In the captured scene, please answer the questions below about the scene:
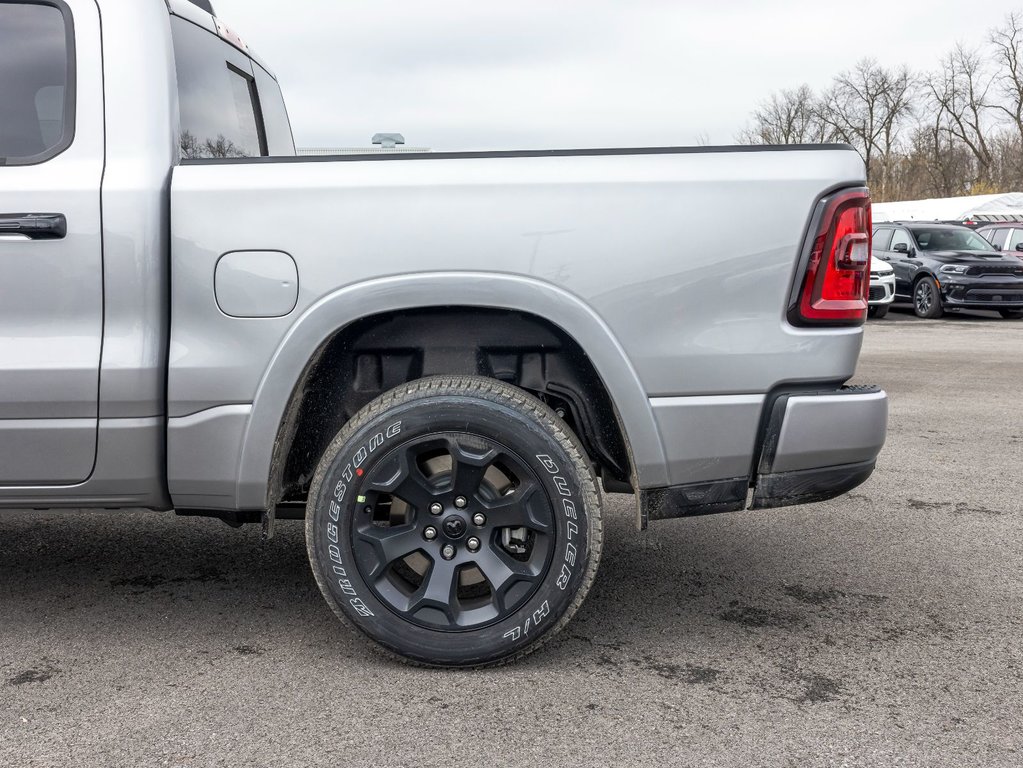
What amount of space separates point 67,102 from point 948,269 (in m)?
17.2

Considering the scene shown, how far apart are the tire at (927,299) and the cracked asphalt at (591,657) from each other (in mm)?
14135

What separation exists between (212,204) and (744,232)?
1.45 meters

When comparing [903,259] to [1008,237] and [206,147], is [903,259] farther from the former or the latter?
[206,147]

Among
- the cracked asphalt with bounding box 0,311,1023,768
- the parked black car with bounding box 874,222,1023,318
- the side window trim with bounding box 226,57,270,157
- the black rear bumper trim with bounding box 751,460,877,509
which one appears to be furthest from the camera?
the parked black car with bounding box 874,222,1023,318

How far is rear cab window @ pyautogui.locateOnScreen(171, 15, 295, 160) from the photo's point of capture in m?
3.24

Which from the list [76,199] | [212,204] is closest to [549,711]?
[212,204]

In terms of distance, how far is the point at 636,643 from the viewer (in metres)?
3.20

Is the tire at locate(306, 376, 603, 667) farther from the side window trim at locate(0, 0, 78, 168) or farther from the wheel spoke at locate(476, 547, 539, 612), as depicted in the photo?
the side window trim at locate(0, 0, 78, 168)

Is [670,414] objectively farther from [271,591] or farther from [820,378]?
[271,591]

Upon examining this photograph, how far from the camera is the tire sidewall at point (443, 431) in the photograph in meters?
2.89

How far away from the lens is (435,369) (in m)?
3.21

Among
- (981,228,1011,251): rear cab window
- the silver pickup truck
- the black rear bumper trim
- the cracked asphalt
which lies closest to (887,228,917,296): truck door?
(981,228,1011,251): rear cab window

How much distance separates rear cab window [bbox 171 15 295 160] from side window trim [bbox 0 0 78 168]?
11.9 inches

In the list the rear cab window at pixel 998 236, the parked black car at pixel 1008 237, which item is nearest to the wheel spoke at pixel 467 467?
the parked black car at pixel 1008 237
